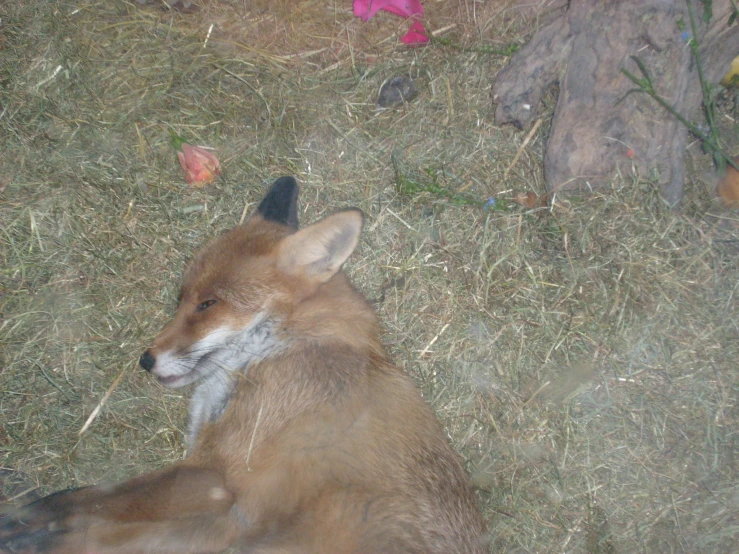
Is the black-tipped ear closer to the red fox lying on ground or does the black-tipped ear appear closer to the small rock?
the red fox lying on ground

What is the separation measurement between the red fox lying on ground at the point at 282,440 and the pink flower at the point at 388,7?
2388 millimetres

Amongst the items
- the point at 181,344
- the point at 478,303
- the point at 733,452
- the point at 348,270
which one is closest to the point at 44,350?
the point at 181,344

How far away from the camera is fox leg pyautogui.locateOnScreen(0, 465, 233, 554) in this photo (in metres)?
3.07

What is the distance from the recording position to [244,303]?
345cm

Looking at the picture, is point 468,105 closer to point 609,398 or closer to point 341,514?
point 609,398

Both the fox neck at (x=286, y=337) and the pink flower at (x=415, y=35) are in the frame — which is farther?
the pink flower at (x=415, y=35)

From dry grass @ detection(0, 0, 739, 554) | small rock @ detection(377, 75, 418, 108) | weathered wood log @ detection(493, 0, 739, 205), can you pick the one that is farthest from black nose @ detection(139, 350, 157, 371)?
weathered wood log @ detection(493, 0, 739, 205)

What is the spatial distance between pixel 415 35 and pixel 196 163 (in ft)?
7.45

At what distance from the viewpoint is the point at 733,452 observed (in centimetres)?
398

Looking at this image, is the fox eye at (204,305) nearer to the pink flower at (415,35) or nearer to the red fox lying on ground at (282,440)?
the red fox lying on ground at (282,440)

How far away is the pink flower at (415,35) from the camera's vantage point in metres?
4.73

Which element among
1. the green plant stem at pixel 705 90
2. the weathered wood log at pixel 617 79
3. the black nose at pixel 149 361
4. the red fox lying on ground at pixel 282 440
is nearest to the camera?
the red fox lying on ground at pixel 282 440

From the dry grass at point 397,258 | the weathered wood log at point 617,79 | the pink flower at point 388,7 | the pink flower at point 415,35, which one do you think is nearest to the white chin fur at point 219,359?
the dry grass at point 397,258

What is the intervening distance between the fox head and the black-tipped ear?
0.34 meters
